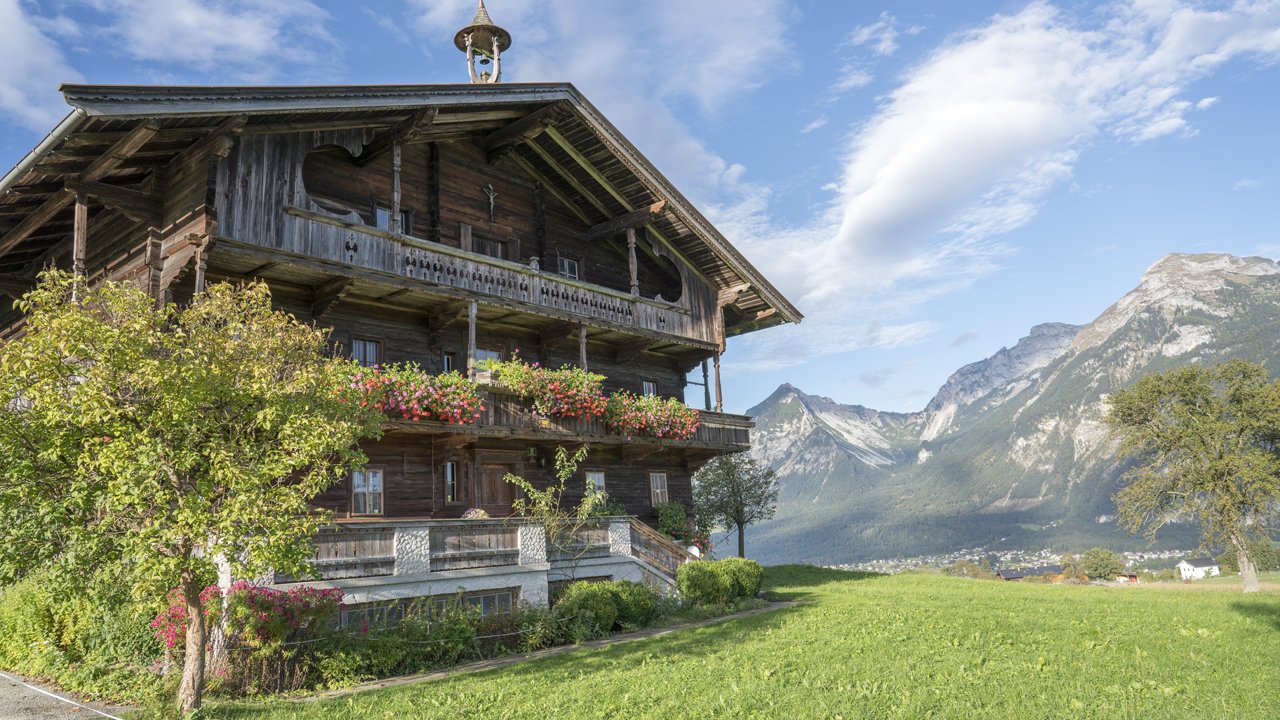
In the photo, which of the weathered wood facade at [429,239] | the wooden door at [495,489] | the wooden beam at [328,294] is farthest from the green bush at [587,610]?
the wooden beam at [328,294]

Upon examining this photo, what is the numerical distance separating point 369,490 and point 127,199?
7.95 metres

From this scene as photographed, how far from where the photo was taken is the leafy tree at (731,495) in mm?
45812

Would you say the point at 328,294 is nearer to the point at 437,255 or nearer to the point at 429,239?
the point at 437,255

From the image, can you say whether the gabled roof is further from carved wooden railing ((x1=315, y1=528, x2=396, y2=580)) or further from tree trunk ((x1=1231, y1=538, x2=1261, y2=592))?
tree trunk ((x1=1231, y1=538, x2=1261, y2=592))

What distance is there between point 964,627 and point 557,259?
51.3ft

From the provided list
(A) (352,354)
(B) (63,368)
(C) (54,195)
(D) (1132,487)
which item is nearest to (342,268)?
(A) (352,354)

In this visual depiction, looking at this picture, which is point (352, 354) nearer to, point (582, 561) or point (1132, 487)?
point (582, 561)

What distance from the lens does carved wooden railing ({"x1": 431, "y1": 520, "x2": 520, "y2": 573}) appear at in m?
16.1

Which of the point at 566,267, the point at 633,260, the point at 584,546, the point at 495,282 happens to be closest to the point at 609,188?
the point at 633,260

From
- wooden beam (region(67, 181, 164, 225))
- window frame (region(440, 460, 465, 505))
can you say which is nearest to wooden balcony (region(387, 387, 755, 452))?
window frame (region(440, 460, 465, 505))

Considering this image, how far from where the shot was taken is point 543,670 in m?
13.0

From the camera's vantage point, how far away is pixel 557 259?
25984 millimetres

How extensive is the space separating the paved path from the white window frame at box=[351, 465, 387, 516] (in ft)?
24.7

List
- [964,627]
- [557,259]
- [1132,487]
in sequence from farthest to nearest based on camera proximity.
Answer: [1132,487] → [557,259] → [964,627]
